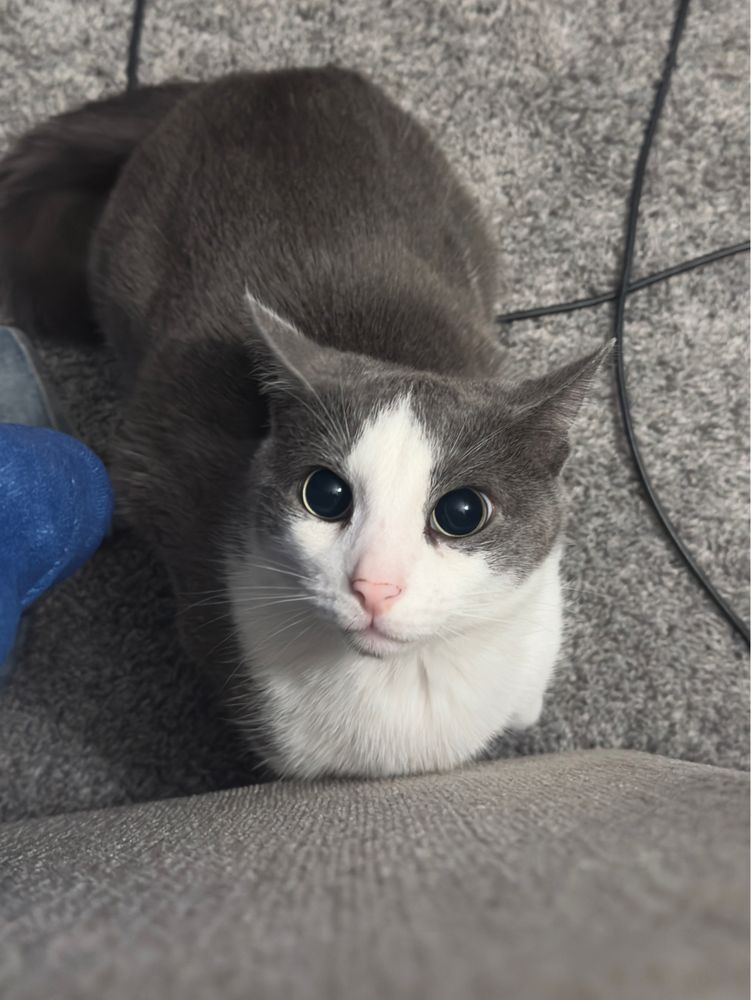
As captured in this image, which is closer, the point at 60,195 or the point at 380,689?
the point at 380,689

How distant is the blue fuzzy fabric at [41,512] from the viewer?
79 centimetres

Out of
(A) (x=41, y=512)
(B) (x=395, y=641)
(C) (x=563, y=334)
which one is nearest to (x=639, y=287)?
(C) (x=563, y=334)

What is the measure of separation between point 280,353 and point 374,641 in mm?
298

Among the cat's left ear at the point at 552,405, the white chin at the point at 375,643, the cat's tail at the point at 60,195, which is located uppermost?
the cat's tail at the point at 60,195

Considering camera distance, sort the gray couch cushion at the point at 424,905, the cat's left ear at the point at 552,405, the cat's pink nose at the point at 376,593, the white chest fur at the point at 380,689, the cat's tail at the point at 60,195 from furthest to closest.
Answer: the cat's tail at the point at 60,195, the white chest fur at the point at 380,689, the cat's left ear at the point at 552,405, the cat's pink nose at the point at 376,593, the gray couch cushion at the point at 424,905

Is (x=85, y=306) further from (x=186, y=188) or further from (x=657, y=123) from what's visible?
(x=657, y=123)

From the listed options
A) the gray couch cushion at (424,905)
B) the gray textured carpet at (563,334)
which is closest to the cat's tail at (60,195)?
the gray textured carpet at (563,334)

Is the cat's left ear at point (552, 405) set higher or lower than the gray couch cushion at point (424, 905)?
higher

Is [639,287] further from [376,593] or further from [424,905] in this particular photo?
[424,905]

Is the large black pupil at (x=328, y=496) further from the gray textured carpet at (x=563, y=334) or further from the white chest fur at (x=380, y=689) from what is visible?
the gray textured carpet at (x=563, y=334)

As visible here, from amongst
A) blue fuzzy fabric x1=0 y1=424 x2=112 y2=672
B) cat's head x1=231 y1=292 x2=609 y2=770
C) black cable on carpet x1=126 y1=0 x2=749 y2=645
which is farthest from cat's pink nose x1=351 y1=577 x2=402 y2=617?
black cable on carpet x1=126 y1=0 x2=749 y2=645

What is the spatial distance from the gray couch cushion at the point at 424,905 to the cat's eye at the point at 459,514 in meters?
0.24

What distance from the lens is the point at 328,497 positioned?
2.47 feet

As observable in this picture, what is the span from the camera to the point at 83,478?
0.95m
